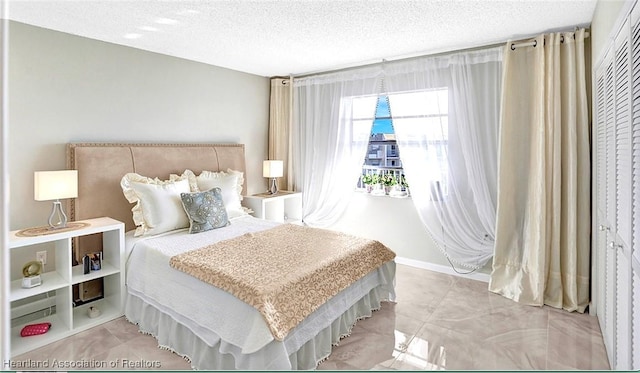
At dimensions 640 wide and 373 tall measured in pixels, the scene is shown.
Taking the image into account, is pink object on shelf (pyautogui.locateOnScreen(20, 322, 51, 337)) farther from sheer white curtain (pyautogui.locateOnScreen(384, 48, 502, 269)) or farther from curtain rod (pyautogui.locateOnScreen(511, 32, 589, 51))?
curtain rod (pyautogui.locateOnScreen(511, 32, 589, 51))

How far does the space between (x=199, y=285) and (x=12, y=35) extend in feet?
7.87

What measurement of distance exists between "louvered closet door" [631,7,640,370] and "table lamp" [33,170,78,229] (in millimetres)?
3384

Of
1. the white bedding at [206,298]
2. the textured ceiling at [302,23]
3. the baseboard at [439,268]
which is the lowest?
the baseboard at [439,268]

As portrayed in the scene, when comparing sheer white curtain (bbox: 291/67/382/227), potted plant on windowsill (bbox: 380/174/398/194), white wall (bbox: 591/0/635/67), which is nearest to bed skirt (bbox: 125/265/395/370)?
potted plant on windowsill (bbox: 380/174/398/194)

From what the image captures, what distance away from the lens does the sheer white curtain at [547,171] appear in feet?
9.55

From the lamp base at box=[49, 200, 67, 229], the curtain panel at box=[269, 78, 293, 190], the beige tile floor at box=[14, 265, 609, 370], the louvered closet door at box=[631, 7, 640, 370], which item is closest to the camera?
the louvered closet door at box=[631, 7, 640, 370]

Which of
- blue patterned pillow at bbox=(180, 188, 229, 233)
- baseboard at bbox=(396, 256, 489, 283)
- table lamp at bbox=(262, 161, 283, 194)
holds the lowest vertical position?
baseboard at bbox=(396, 256, 489, 283)

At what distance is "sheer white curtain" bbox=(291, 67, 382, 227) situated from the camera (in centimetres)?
428

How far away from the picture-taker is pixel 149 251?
8.86ft

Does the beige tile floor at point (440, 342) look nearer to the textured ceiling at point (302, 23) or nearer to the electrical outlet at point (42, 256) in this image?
the electrical outlet at point (42, 256)

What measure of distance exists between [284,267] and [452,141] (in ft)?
7.49

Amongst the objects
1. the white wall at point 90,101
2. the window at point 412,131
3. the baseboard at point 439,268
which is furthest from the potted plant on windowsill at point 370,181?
the white wall at point 90,101

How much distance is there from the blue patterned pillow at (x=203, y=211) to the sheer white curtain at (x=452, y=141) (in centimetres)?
203

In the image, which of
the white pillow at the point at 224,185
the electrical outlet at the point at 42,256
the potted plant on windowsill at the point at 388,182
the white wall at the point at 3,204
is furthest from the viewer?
the potted plant on windowsill at the point at 388,182
